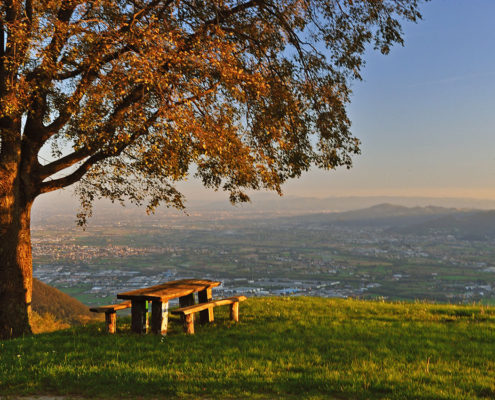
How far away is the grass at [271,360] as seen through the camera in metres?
6.65

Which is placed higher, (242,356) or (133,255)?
(242,356)

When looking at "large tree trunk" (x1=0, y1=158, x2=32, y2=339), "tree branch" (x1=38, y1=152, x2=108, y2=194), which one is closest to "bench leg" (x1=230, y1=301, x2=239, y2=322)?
"large tree trunk" (x1=0, y1=158, x2=32, y2=339)

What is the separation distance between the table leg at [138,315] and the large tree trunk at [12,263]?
4.06 m

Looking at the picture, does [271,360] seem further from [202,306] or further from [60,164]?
[60,164]

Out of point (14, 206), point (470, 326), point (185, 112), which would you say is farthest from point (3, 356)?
point (470, 326)

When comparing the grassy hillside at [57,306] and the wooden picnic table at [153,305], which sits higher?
the wooden picnic table at [153,305]

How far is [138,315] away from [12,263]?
15.0 feet

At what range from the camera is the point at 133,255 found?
118 metres

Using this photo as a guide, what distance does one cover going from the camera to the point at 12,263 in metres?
11.9

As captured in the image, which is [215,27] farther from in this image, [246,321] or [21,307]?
[21,307]

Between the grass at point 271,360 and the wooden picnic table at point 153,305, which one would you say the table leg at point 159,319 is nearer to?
the wooden picnic table at point 153,305

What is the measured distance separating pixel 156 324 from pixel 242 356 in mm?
2902

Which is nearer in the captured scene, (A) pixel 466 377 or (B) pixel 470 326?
(A) pixel 466 377

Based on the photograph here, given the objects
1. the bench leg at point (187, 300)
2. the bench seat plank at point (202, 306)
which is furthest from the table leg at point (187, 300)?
the bench seat plank at point (202, 306)
